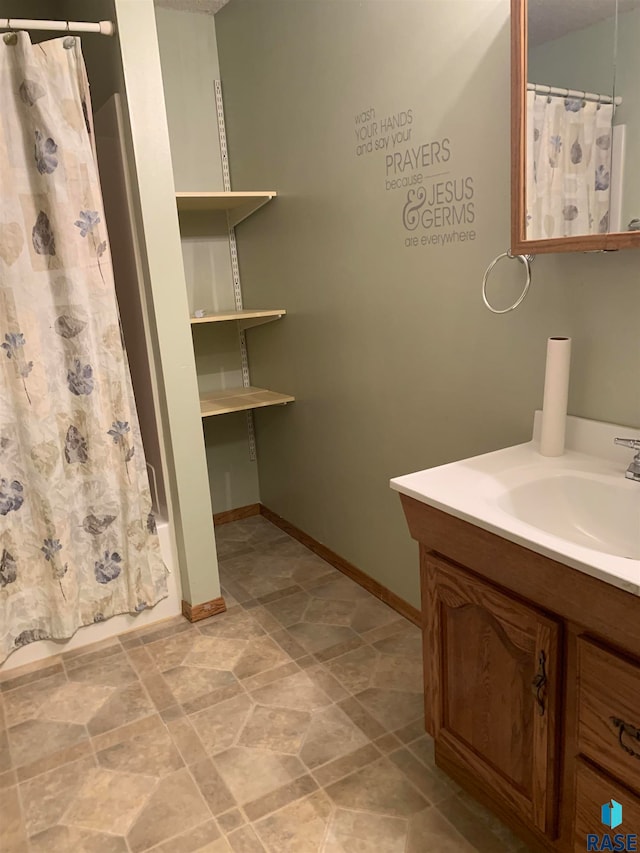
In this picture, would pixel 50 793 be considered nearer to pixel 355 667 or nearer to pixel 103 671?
pixel 103 671

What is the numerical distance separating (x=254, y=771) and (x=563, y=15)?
2.02 meters

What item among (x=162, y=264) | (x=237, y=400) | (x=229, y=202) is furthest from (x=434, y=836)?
(x=229, y=202)

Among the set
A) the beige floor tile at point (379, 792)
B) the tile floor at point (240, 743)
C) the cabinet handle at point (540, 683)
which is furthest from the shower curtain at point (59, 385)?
the cabinet handle at point (540, 683)

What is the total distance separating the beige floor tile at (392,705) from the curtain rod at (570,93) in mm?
1698

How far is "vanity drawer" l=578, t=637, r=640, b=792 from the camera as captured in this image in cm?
112

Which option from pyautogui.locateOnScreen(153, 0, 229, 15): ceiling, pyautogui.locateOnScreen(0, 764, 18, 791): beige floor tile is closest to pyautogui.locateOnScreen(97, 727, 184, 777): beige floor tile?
pyautogui.locateOnScreen(0, 764, 18, 791): beige floor tile

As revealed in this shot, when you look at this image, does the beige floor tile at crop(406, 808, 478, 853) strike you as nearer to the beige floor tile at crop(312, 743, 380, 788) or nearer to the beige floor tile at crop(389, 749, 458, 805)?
the beige floor tile at crop(389, 749, 458, 805)

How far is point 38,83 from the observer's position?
2018 millimetres

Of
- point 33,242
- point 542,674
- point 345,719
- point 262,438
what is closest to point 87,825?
point 345,719

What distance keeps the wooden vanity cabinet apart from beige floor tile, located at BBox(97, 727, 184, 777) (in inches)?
29.5

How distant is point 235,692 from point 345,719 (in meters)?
0.39

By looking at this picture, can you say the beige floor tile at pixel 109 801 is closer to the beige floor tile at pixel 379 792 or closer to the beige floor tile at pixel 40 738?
the beige floor tile at pixel 40 738

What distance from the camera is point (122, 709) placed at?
2.08 metres

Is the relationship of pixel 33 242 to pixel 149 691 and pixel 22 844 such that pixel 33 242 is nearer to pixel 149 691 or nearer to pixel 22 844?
pixel 149 691
